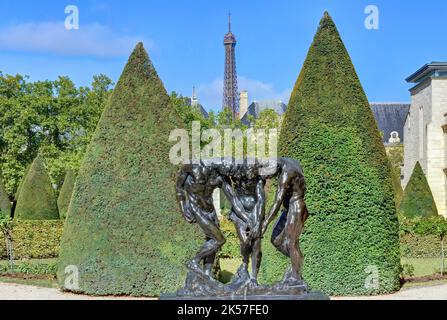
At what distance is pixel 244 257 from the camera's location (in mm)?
10750

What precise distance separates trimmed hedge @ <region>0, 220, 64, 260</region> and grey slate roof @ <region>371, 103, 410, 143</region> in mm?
52414

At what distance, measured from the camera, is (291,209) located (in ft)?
35.4

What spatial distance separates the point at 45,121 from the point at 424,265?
2878cm

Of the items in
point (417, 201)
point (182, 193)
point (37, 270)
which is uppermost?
point (182, 193)

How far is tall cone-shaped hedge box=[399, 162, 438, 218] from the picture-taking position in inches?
1098

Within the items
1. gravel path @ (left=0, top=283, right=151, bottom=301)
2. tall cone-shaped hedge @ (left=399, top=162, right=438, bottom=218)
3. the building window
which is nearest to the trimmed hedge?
gravel path @ (left=0, top=283, right=151, bottom=301)

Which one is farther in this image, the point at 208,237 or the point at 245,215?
the point at 208,237

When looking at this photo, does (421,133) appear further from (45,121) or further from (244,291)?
(244,291)

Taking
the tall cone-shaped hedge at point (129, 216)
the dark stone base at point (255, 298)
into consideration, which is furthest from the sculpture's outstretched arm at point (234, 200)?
the tall cone-shaped hedge at point (129, 216)

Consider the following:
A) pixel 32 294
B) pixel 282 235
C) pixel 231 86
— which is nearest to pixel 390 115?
pixel 231 86

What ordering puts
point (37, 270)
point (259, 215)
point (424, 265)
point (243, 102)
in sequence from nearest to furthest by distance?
point (259, 215) → point (37, 270) → point (424, 265) → point (243, 102)

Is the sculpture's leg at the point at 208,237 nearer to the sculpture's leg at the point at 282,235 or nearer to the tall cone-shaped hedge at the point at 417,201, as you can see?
the sculpture's leg at the point at 282,235

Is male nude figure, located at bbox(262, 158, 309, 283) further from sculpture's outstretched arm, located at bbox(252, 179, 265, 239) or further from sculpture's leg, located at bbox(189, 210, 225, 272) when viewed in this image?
sculpture's leg, located at bbox(189, 210, 225, 272)

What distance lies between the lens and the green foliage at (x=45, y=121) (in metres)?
41.7
